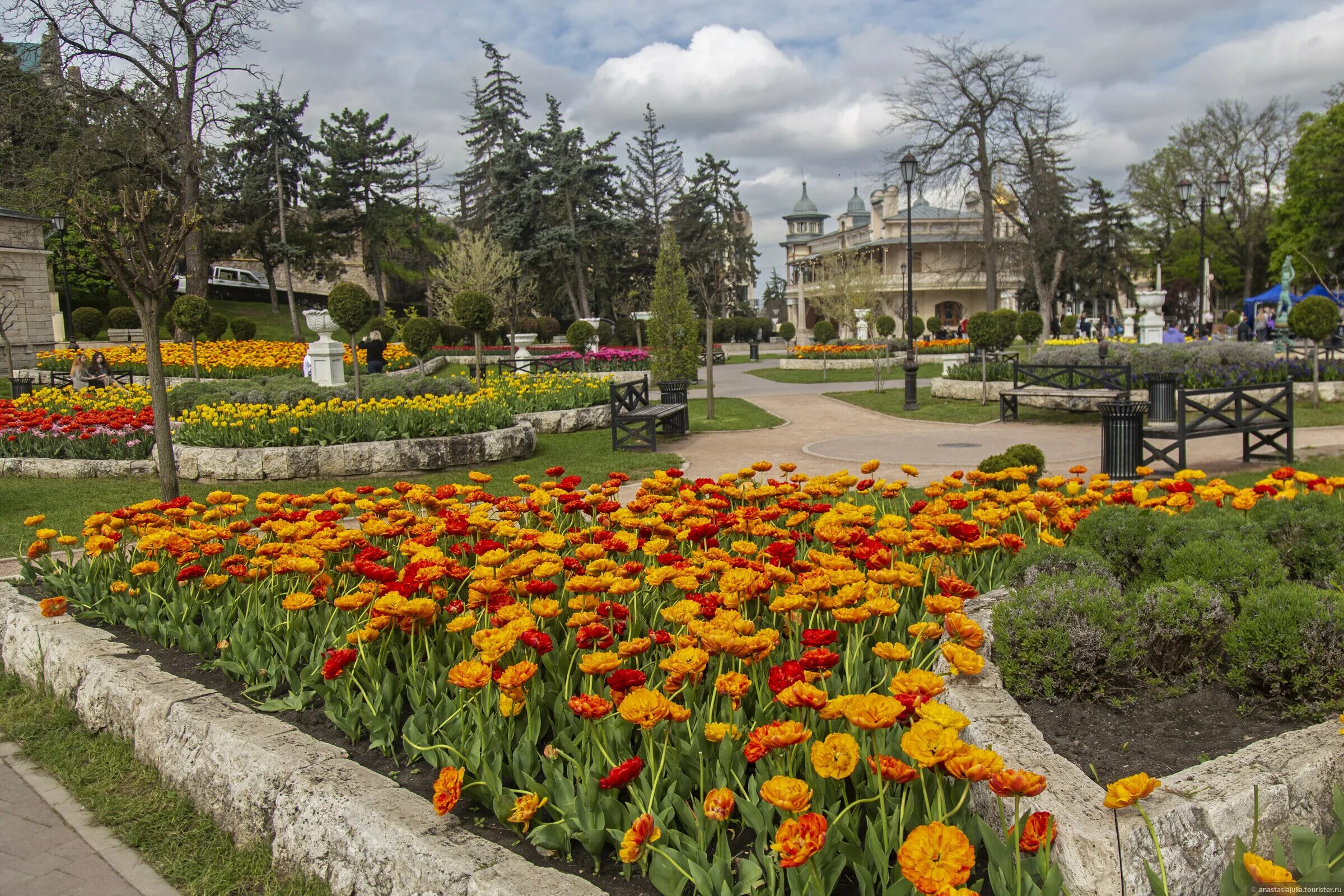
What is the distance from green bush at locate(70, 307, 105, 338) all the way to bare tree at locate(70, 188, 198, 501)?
34531mm

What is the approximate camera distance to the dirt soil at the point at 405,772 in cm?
254

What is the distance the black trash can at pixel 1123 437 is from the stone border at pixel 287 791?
8.13m

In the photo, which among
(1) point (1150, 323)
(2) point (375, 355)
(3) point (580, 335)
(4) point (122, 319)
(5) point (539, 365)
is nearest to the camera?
(2) point (375, 355)

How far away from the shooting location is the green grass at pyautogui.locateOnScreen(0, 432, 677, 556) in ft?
28.6

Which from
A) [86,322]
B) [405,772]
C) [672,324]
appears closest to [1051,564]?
[405,772]

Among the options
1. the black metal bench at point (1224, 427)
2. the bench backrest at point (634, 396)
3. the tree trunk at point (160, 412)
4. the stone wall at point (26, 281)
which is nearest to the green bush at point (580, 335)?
the bench backrest at point (634, 396)

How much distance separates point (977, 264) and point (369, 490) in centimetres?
4494

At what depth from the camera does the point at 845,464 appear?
1108cm

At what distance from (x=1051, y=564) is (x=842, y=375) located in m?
26.8

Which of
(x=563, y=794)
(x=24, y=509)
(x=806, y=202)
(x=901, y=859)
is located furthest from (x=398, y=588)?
(x=806, y=202)

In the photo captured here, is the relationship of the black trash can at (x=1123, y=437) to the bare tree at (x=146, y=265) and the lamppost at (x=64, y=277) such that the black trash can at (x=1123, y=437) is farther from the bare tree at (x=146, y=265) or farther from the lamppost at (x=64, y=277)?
the lamppost at (x=64, y=277)

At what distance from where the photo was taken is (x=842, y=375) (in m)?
30.4

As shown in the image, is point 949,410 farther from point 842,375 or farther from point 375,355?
point 842,375

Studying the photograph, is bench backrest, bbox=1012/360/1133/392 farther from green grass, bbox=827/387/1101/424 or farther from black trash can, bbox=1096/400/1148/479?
black trash can, bbox=1096/400/1148/479
